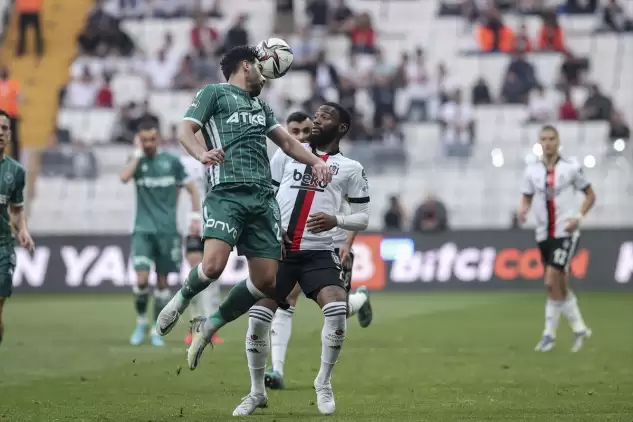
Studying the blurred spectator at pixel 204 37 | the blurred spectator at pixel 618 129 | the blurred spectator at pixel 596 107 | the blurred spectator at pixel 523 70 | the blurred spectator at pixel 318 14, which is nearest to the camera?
the blurred spectator at pixel 618 129

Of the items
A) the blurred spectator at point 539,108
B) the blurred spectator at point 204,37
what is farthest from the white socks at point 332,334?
the blurred spectator at point 204,37

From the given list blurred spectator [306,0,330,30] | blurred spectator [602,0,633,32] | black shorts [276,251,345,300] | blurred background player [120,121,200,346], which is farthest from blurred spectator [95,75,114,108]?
black shorts [276,251,345,300]

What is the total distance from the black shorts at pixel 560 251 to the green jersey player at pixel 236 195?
22.9 feet

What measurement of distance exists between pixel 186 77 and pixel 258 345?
72.1 ft

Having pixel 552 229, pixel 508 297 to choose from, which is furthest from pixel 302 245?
pixel 508 297

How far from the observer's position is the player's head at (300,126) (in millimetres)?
12133

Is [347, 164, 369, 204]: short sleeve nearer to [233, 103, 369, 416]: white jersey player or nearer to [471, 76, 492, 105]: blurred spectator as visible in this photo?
[233, 103, 369, 416]: white jersey player

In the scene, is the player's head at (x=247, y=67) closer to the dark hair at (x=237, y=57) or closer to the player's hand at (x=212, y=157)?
the dark hair at (x=237, y=57)

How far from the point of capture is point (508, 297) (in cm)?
2536

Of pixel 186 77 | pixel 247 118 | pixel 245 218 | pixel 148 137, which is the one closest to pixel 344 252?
pixel 245 218

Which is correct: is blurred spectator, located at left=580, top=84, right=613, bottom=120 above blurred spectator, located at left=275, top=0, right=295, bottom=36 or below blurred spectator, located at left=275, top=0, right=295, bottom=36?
below

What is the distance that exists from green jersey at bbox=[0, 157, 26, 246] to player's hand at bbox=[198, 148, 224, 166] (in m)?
3.86

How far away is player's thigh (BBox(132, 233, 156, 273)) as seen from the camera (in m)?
16.5

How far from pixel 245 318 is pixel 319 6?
1424cm
